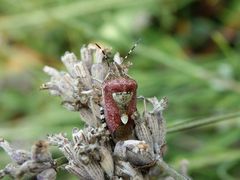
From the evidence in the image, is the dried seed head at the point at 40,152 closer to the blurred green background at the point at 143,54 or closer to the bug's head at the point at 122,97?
the bug's head at the point at 122,97

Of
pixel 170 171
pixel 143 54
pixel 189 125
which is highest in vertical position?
pixel 143 54

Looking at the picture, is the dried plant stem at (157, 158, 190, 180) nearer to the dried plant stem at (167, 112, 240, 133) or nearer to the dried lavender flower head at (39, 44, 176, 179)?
the dried lavender flower head at (39, 44, 176, 179)

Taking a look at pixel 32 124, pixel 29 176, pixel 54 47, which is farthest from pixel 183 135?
pixel 29 176

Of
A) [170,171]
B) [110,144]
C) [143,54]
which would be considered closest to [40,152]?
[110,144]

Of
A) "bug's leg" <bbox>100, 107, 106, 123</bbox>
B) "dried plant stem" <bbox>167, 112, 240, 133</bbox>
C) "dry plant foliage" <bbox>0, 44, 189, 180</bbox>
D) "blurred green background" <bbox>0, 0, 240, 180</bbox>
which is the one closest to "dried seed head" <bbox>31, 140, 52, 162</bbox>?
"dry plant foliage" <bbox>0, 44, 189, 180</bbox>

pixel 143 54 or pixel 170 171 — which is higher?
pixel 143 54

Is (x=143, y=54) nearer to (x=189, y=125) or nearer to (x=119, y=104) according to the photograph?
(x=189, y=125)

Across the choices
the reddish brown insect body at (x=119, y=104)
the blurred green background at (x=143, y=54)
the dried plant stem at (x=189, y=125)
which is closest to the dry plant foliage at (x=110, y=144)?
the reddish brown insect body at (x=119, y=104)
